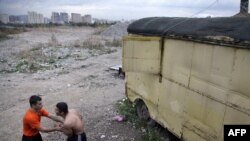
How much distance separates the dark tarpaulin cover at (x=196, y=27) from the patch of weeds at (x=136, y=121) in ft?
7.42

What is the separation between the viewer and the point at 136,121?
25.0ft

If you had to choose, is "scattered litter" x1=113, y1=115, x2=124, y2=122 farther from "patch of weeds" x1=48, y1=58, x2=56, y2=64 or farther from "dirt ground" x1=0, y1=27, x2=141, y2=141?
"patch of weeds" x1=48, y1=58, x2=56, y2=64

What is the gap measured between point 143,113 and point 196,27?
3044 mm

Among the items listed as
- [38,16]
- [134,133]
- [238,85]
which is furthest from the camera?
[38,16]

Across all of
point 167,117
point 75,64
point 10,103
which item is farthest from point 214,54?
point 75,64

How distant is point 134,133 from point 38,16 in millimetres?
67784

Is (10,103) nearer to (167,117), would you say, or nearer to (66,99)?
(66,99)

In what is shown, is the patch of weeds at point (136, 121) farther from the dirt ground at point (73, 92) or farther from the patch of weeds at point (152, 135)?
the dirt ground at point (73, 92)

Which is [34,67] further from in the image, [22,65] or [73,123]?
[73,123]

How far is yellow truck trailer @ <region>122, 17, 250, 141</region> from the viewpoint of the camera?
172 inches

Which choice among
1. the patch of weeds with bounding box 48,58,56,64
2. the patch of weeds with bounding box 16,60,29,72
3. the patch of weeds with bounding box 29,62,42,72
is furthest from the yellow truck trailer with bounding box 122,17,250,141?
the patch of weeds with bounding box 48,58,56,64

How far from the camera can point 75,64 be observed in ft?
53.9

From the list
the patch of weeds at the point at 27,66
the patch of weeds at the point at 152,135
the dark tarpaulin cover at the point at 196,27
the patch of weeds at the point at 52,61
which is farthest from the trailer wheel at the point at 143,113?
the patch of weeds at the point at 52,61

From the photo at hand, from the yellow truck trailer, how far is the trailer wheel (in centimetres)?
3
